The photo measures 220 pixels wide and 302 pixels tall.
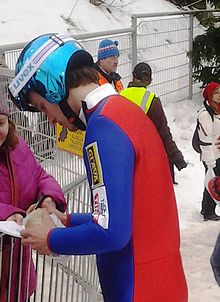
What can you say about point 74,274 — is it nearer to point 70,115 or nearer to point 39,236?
point 39,236

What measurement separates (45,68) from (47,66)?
0.4 inches

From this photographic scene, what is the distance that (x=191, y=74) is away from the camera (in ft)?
A: 39.1

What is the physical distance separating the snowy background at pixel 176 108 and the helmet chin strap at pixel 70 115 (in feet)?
9.74

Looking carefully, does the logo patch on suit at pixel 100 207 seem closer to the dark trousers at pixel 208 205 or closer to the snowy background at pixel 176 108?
the snowy background at pixel 176 108

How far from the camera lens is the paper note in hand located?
7.77ft

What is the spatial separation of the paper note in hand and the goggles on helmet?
49 centimetres

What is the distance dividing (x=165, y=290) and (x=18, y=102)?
91cm

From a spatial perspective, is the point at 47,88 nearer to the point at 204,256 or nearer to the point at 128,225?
the point at 128,225

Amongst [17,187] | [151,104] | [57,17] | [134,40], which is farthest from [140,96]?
[57,17]

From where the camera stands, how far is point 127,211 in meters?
2.10

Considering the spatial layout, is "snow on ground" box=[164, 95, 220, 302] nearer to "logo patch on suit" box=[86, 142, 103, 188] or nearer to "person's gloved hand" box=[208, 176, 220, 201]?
"person's gloved hand" box=[208, 176, 220, 201]

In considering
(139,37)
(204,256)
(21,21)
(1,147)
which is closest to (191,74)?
(139,37)

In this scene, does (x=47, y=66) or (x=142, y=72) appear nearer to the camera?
(x=47, y=66)

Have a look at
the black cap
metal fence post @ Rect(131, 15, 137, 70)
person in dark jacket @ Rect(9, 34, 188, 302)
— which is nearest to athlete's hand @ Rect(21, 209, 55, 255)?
person in dark jacket @ Rect(9, 34, 188, 302)
